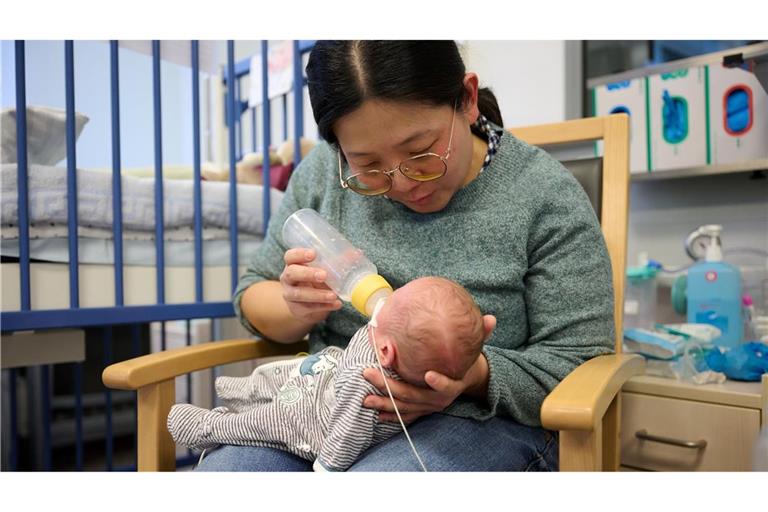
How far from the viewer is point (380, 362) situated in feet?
3.01

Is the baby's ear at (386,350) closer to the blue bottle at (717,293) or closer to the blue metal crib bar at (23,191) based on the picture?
the blue metal crib bar at (23,191)

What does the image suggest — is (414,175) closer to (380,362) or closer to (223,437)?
(380,362)

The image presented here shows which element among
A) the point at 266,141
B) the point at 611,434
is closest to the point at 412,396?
the point at 611,434

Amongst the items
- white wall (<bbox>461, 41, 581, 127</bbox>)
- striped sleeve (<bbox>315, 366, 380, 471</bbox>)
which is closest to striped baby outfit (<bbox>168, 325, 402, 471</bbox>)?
striped sleeve (<bbox>315, 366, 380, 471</bbox>)

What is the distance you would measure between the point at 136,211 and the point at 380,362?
0.84m

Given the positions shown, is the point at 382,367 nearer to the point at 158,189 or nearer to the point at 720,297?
the point at 158,189

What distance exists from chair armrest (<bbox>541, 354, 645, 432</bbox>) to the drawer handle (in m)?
0.35

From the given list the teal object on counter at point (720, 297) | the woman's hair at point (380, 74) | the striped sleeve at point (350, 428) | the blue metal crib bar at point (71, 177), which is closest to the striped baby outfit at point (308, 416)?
the striped sleeve at point (350, 428)

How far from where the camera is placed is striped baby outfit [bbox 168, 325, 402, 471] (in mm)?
917

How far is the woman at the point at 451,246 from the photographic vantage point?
95cm

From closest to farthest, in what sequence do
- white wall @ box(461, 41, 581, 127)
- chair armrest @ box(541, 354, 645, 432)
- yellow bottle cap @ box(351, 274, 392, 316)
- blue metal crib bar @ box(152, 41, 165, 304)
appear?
chair armrest @ box(541, 354, 645, 432) → yellow bottle cap @ box(351, 274, 392, 316) → blue metal crib bar @ box(152, 41, 165, 304) → white wall @ box(461, 41, 581, 127)

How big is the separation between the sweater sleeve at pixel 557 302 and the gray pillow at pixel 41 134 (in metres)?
Answer: 1.00

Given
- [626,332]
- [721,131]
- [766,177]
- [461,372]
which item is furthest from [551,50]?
[461,372]

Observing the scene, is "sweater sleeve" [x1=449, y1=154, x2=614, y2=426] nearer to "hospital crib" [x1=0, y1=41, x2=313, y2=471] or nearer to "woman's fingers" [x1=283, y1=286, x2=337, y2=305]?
"woman's fingers" [x1=283, y1=286, x2=337, y2=305]
